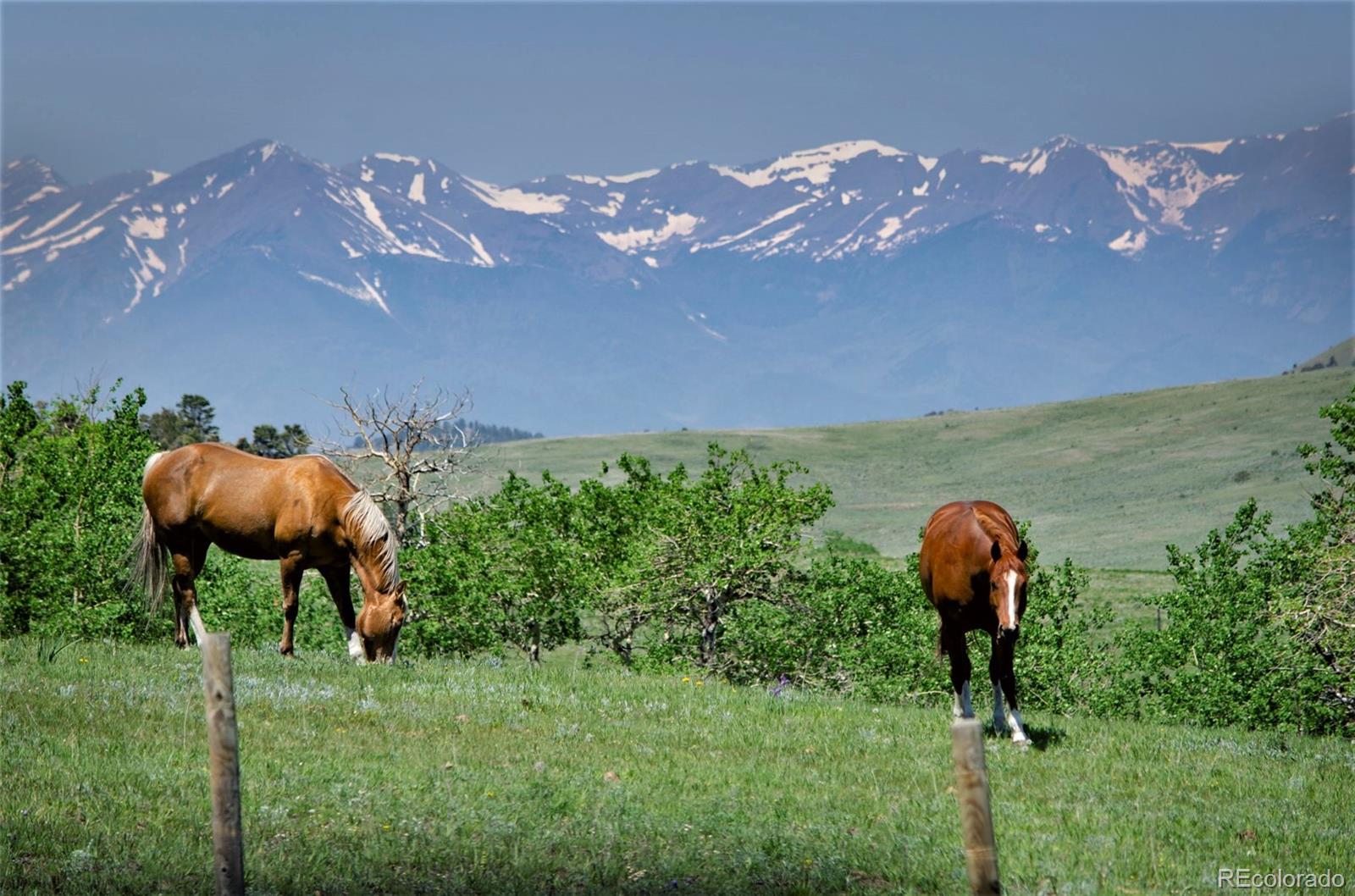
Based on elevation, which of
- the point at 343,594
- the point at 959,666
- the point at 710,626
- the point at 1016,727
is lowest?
the point at 1016,727

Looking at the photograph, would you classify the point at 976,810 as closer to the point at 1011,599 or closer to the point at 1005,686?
the point at 1011,599

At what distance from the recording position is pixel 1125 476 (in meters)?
159

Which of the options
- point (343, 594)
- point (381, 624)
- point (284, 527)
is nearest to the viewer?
point (381, 624)

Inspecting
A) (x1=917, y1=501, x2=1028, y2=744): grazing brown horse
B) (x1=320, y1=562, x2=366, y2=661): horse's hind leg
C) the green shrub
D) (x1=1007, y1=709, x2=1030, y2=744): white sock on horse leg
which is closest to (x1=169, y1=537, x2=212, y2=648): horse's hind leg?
(x1=320, y1=562, x2=366, y2=661): horse's hind leg

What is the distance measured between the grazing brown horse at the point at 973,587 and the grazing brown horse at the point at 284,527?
7975 mm

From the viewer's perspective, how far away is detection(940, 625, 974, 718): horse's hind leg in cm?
1559

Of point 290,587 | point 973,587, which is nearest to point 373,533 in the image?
point 290,587

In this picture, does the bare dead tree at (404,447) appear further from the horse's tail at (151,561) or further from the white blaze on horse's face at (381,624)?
the white blaze on horse's face at (381,624)

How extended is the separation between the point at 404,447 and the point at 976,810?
3998 centimetres

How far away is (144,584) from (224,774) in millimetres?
13796

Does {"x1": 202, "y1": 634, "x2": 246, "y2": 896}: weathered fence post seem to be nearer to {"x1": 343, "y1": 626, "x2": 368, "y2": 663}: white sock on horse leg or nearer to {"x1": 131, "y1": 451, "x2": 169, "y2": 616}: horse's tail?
{"x1": 343, "y1": 626, "x2": 368, "y2": 663}: white sock on horse leg

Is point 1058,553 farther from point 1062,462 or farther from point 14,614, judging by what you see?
point 14,614

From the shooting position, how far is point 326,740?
536 inches

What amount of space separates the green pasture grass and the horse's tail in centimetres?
329
